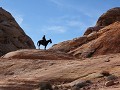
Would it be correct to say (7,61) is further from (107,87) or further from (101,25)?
(101,25)

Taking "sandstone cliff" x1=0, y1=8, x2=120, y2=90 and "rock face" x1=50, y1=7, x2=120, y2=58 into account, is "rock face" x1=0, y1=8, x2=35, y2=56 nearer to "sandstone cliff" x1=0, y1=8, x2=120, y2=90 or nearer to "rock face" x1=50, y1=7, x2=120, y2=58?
"rock face" x1=50, y1=7, x2=120, y2=58

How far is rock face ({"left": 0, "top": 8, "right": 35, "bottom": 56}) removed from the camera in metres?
63.1

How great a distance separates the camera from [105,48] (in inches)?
1644

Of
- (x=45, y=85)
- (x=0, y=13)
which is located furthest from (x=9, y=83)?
(x=0, y=13)

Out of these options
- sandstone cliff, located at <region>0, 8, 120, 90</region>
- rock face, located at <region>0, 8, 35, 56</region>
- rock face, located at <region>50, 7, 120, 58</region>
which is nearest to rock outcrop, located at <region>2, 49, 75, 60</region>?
sandstone cliff, located at <region>0, 8, 120, 90</region>

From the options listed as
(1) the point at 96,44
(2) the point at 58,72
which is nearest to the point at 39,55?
(2) the point at 58,72

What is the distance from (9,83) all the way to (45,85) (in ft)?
10.1

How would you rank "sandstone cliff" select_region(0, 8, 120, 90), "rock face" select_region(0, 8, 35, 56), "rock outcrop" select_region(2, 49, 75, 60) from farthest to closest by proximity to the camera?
1. "rock face" select_region(0, 8, 35, 56)
2. "rock outcrop" select_region(2, 49, 75, 60)
3. "sandstone cliff" select_region(0, 8, 120, 90)

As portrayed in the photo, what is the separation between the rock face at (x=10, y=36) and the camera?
207 ft

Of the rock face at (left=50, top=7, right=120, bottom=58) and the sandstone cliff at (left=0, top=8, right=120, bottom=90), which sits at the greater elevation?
the rock face at (left=50, top=7, right=120, bottom=58)

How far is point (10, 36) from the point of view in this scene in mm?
65062

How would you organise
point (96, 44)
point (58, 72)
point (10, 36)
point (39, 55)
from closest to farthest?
point (58, 72), point (39, 55), point (96, 44), point (10, 36)

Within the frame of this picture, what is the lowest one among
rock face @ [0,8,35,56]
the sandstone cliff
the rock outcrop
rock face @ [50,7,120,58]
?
the sandstone cliff

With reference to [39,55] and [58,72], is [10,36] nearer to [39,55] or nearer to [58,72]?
[39,55]
